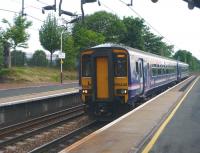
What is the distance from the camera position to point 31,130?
660 inches

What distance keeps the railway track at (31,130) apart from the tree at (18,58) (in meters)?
32.6

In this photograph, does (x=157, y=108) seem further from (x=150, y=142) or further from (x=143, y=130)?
(x=150, y=142)

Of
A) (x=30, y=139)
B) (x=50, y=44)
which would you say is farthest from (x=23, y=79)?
(x=30, y=139)

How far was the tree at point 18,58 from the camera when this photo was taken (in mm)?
54044

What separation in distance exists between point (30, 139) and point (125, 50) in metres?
5.53

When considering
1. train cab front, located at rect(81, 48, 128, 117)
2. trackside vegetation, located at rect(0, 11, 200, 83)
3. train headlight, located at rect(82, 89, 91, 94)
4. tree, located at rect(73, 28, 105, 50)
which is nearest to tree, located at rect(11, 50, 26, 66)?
trackside vegetation, located at rect(0, 11, 200, 83)

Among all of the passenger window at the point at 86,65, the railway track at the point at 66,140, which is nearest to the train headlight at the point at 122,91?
the passenger window at the point at 86,65

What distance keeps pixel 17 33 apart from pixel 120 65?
31385 millimetres

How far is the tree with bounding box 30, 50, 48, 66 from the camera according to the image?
193ft

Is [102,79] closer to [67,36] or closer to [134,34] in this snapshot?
[67,36]

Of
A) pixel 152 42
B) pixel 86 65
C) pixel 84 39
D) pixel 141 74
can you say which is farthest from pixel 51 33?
pixel 152 42

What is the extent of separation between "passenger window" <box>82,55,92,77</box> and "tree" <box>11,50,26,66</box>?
36882 millimetres

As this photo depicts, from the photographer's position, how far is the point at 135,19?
9425 centimetres

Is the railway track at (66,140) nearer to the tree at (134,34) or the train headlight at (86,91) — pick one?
the train headlight at (86,91)
